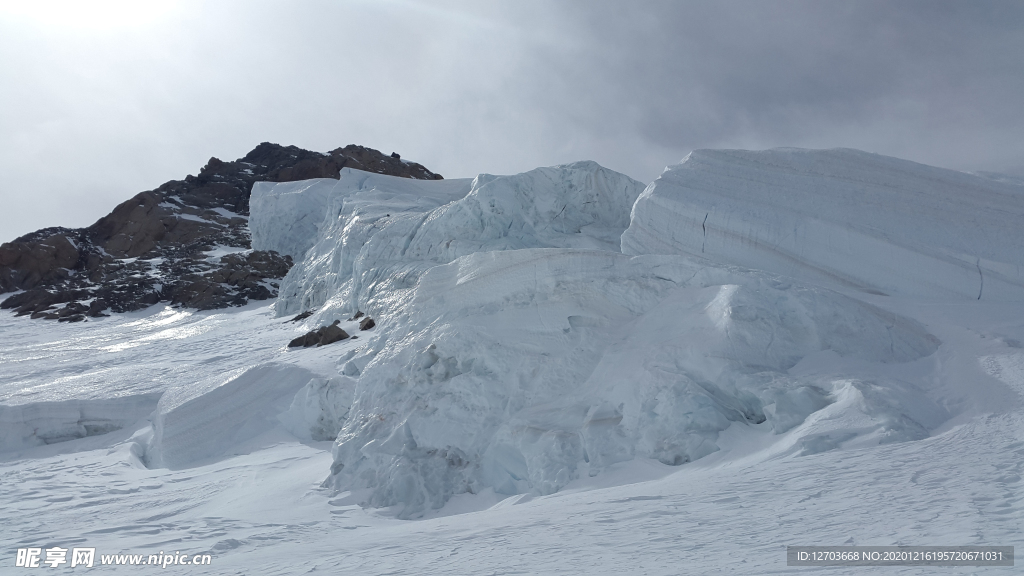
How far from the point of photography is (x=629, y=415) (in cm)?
619

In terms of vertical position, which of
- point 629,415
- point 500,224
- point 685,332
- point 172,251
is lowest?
point 629,415

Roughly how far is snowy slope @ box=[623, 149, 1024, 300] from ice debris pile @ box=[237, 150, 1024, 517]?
26 mm

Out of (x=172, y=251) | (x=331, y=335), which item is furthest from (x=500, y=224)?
(x=172, y=251)

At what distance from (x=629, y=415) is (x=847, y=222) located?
520cm

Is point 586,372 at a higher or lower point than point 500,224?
lower

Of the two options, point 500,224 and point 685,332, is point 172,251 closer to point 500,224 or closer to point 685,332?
point 500,224

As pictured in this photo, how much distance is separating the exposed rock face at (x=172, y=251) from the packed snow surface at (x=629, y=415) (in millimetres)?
19714

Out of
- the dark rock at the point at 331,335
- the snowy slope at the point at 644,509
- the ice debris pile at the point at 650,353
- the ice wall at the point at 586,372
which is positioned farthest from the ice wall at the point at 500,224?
the snowy slope at the point at 644,509

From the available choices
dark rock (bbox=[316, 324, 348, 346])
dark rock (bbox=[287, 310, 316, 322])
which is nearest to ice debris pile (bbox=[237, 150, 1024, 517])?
dark rock (bbox=[316, 324, 348, 346])

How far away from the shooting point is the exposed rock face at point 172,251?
31219 millimetres

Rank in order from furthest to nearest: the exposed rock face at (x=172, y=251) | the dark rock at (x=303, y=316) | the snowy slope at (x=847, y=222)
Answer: the exposed rock face at (x=172, y=251), the dark rock at (x=303, y=316), the snowy slope at (x=847, y=222)

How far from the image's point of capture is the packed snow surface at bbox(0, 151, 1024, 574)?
4.06m

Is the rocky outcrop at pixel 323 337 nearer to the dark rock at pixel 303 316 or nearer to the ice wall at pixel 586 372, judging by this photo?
the ice wall at pixel 586 372

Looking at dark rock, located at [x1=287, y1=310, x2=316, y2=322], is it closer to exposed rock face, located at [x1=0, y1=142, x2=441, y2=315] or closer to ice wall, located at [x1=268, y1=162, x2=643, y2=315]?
ice wall, located at [x1=268, y1=162, x2=643, y2=315]
